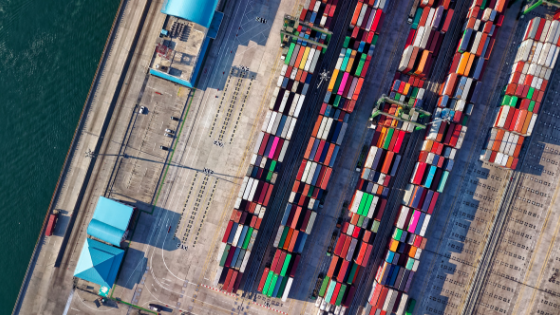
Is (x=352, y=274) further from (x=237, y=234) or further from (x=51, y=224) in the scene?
(x=51, y=224)

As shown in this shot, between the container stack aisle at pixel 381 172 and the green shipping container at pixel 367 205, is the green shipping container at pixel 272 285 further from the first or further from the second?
the green shipping container at pixel 367 205

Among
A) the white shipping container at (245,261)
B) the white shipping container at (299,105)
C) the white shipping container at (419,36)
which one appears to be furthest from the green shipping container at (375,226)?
the white shipping container at (419,36)

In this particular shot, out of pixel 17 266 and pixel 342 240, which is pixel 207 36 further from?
pixel 17 266

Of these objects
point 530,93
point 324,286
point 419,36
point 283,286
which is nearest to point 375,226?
point 324,286

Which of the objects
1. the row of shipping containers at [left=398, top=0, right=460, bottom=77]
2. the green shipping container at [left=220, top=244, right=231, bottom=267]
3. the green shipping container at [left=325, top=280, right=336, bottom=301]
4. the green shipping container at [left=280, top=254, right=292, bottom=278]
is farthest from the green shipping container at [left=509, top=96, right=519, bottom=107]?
the green shipping container at [left=220, top=244, right=231, bottom=267]

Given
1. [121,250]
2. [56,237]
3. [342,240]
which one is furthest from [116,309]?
[342,240]

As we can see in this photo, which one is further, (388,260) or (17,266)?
(17,266)
